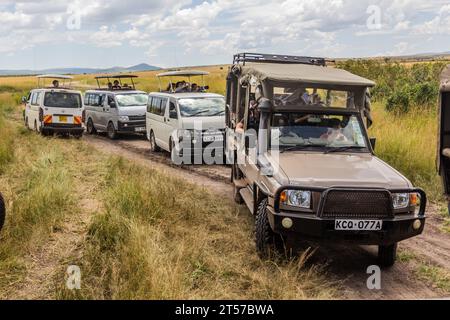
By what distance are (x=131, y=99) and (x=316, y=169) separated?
45.4 feet

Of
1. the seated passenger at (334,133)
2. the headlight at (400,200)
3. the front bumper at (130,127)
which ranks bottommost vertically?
the front bumper at (130,127)

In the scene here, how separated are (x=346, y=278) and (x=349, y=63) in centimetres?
2160

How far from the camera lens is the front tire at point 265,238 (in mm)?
5836

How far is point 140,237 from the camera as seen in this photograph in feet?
18.8

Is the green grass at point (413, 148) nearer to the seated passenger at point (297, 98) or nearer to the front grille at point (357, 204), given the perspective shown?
the seated passenger at point (297, 98)

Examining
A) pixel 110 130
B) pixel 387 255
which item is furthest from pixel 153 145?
pixel 387 255

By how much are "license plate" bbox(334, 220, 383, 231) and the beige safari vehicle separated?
0.01m

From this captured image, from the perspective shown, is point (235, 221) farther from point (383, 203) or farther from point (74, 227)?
point (383, 203)

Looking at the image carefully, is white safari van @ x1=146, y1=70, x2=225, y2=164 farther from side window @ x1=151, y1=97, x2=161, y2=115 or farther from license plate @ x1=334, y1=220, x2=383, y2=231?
license plate @ x1=334, y1=220, x2=383, y2=231

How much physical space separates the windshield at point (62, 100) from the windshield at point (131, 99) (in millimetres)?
1435

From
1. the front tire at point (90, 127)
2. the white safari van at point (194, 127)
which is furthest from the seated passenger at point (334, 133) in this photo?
the front tire at point (90, 127)
